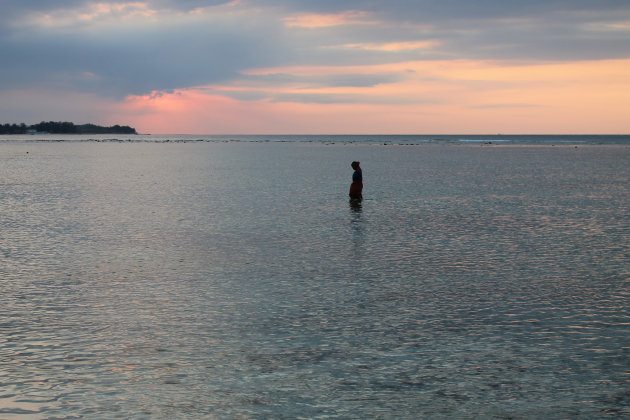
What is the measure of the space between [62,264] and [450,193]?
25.5m

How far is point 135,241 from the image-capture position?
750 inches

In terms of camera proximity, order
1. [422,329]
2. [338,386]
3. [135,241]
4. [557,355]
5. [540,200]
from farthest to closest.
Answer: [540,200] → [135,241] → [422,329] → [557,355] → [338,386]

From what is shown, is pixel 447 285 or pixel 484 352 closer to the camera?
pixel 484 352

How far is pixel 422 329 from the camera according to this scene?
10281mm

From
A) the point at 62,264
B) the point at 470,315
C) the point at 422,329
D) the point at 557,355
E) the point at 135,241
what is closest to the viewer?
the point at 557,355

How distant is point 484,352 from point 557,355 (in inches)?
39.6

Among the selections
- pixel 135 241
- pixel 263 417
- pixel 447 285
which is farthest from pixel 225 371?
pixel 135 241

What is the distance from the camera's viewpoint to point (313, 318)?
10898mm

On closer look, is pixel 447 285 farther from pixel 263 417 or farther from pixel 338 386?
pixel 263 417

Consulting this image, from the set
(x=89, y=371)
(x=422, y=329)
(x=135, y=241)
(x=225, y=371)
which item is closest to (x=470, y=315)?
(x=422, y=329)

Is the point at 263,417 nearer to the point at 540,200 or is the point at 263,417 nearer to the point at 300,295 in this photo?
the point at 300,295

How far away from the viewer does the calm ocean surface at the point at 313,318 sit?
7539 millimetres

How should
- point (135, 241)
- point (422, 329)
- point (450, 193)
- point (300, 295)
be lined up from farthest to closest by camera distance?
1. point (450, 193)
2. point (135, 241)
3. point (300, 295)
4. point (422, 329)

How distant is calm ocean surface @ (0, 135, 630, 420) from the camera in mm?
7539
